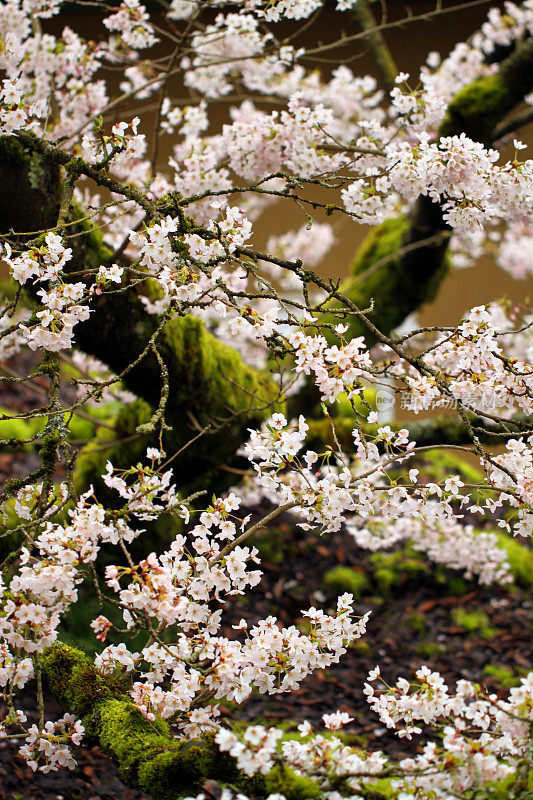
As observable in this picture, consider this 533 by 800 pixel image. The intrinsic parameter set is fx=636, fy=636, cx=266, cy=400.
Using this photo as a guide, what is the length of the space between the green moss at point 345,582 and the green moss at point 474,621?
1.94 feet

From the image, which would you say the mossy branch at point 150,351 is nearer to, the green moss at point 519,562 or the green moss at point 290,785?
the green moss at point 290,785

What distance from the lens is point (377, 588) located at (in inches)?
165

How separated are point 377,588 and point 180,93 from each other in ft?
16.0

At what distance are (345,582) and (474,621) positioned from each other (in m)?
0.84

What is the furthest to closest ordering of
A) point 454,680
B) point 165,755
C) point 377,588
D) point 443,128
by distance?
1. point 377,588
2. point 443,128
3. point 454,680
4. point 165,755

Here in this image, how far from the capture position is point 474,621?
158 inches

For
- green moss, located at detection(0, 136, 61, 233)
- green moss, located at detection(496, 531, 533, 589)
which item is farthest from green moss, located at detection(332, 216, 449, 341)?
green moss, located at detection(0, 136, 61, 233)

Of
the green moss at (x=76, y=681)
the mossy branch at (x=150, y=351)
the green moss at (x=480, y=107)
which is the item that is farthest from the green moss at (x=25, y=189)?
the green moss at (x=480, y=107)

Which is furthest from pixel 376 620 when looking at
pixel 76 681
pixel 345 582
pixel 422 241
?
pixel 76 681

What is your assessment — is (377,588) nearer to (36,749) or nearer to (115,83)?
(36,749)

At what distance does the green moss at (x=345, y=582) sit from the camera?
13.3ft

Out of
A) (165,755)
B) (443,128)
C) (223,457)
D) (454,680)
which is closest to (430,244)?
(443,128)

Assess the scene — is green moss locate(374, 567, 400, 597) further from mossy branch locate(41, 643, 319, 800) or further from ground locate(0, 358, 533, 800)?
mossy branch locate(41, 643, 319, 800)

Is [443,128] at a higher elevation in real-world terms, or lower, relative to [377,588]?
higher
